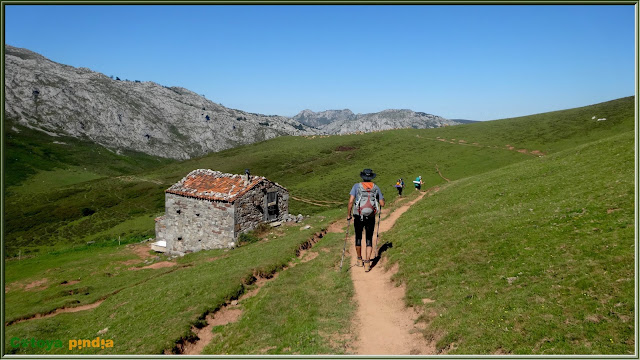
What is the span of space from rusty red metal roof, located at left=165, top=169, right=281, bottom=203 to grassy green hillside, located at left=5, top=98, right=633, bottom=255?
57.4 ft

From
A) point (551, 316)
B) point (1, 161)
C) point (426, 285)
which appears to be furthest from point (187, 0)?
point (551, 316)

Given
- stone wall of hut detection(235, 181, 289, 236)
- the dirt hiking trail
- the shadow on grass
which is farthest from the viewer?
stone wall of hut detection(235, 181, 289, 236)

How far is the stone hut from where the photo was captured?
39312mm

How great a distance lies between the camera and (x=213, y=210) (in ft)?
132

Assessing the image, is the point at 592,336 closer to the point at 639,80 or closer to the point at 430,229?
the point at 639,80

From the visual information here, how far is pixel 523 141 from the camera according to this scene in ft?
267

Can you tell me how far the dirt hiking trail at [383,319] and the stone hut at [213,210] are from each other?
79.4ft

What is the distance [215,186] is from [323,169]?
171ft

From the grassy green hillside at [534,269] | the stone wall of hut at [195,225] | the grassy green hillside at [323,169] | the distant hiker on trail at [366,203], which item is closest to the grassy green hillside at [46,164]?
the grassy green hillside at [323,169]

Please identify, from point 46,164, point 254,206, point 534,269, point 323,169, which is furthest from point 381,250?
point 46,164

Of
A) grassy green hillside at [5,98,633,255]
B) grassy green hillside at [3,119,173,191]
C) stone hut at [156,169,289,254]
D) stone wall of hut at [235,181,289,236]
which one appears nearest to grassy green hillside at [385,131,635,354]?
stone wall of hut at [235,181,289,236]

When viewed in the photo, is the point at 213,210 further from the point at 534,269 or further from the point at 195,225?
the point at 534,269

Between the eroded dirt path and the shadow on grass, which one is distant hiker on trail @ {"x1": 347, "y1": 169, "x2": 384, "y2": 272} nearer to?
the shadow on grass

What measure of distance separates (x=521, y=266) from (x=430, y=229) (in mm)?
7930
